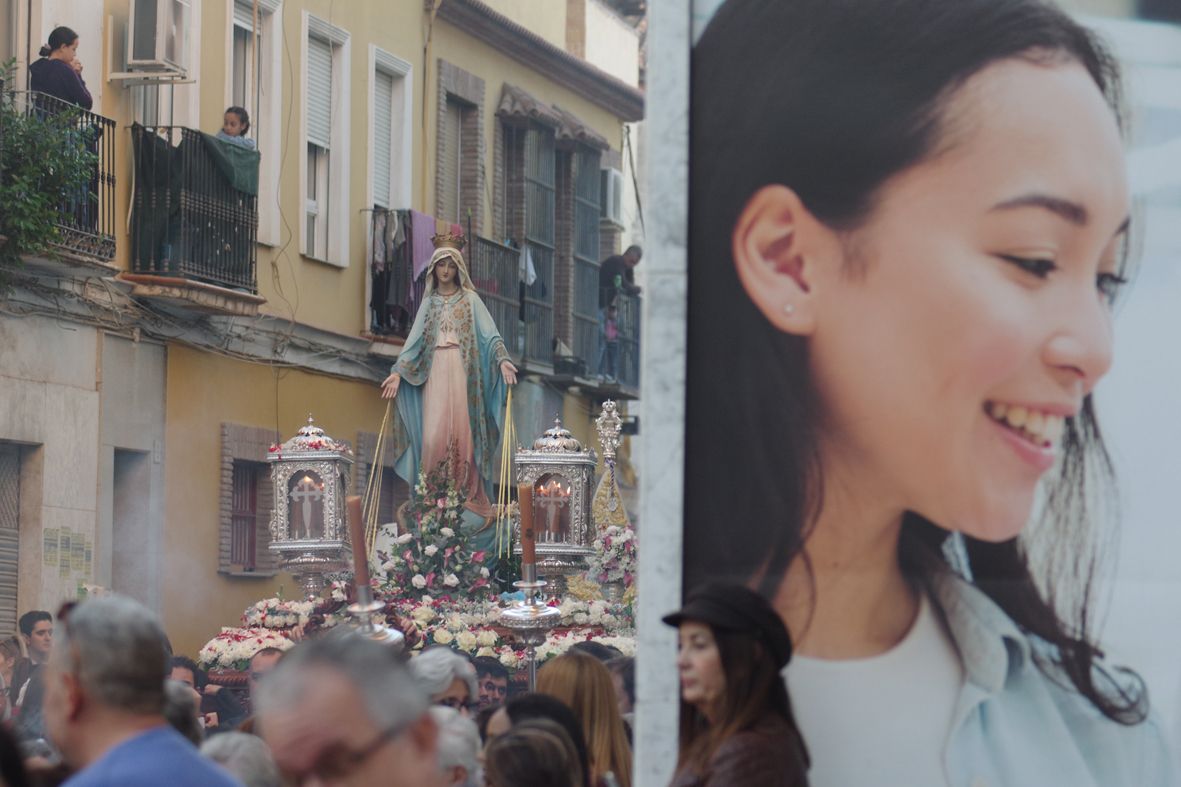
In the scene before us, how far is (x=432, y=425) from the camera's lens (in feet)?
55.7

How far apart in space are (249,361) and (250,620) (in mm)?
8630

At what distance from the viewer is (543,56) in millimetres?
27641

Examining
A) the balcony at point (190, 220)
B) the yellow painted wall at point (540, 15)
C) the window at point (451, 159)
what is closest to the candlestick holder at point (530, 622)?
the balcony at point (190, 220)

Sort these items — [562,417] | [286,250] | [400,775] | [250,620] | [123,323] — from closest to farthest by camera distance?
[400,775] → [250,620] → [123,323] → [286,250] → [562,417]

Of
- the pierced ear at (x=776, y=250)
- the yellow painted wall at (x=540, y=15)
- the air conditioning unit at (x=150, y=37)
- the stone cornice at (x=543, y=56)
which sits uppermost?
the yellow painted wall at (x=540, y=15)

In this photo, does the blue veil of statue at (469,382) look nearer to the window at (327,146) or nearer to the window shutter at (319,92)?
the window at (327,146)

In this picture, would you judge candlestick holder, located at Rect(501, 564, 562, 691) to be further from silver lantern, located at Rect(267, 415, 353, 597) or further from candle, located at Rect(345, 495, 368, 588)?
candle, located at Rect(345, 495, 368, 588)

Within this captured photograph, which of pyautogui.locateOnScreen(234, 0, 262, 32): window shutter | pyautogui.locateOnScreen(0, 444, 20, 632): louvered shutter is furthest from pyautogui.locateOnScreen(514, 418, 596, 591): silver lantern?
pyautogui.locateOnScreen(234, 0, 262, 32): window shutter

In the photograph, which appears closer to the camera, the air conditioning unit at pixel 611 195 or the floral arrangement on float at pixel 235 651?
the floral arrangement on float at pixel 235 651

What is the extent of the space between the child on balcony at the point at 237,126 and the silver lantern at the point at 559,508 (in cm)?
625

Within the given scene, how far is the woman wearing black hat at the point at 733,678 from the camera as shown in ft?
15.5

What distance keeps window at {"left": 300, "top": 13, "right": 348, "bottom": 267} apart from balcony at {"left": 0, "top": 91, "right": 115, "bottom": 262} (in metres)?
4.30

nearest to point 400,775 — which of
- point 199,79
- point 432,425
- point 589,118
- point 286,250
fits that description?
point 432,425

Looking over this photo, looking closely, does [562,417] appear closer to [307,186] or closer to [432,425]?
[307,186]
